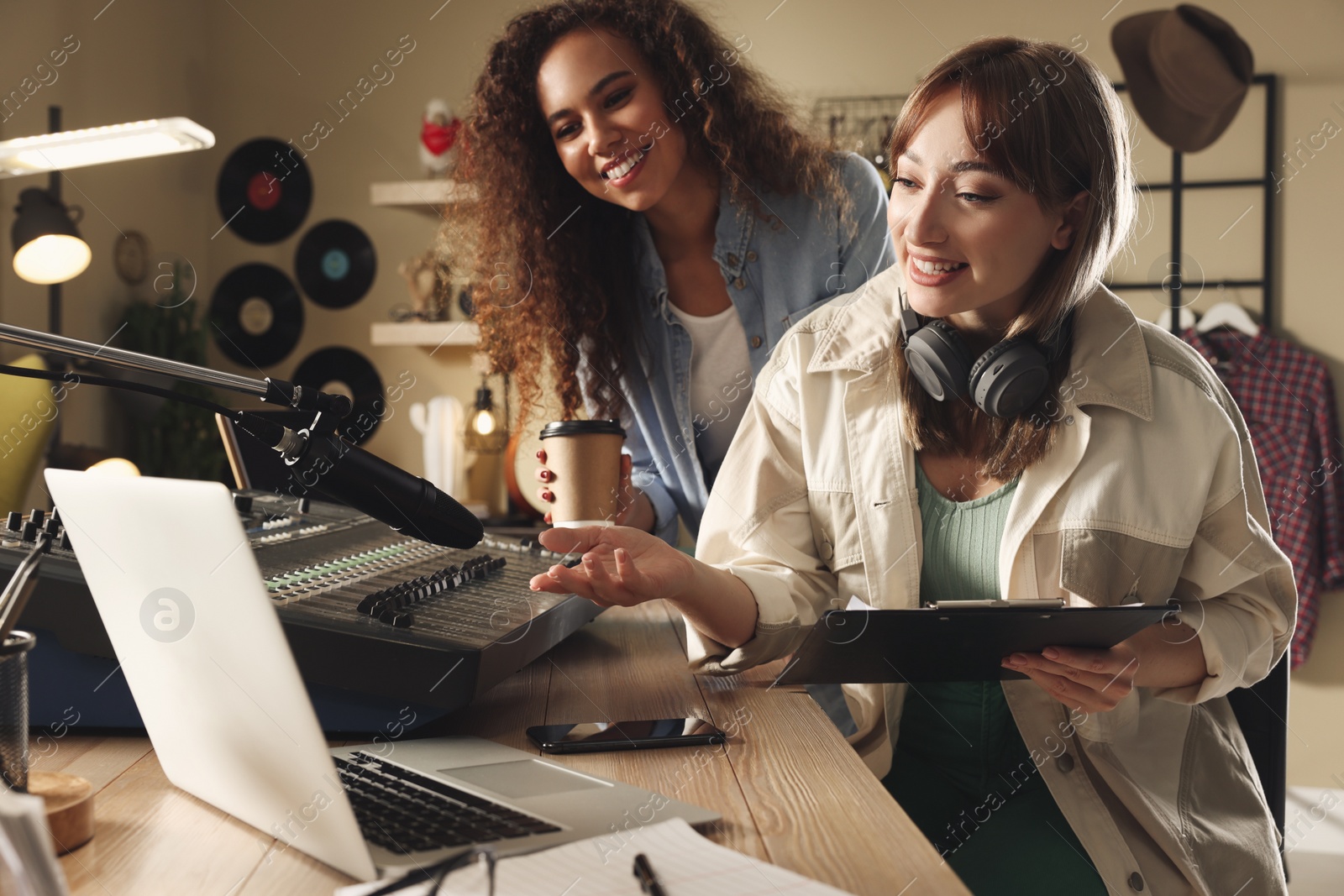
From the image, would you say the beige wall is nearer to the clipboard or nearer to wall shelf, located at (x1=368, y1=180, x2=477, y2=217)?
wall shelf, located at (x1=368, y1=180, x2=477, y2=217)

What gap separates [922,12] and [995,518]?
9.70ft

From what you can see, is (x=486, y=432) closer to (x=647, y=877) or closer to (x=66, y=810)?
(x=66, y=810)

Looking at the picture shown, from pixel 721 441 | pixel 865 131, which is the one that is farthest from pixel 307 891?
pixel 865 131

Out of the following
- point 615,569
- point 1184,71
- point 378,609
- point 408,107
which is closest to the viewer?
point 378,609

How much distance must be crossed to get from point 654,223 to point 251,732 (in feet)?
4.47

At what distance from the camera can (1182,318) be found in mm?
3541

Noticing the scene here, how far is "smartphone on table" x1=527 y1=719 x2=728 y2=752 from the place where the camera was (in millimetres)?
896

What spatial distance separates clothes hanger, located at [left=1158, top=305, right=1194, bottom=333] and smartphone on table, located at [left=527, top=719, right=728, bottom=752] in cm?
312

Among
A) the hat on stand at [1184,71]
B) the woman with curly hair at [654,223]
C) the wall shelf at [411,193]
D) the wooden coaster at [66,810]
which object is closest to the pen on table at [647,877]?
the wooden coaster at [66,810]

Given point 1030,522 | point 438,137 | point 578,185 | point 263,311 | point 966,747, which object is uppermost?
point 438,137

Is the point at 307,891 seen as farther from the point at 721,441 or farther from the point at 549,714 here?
the point at 721,441

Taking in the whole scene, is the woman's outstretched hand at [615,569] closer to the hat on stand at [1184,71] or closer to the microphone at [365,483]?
the microphone at [365,483]

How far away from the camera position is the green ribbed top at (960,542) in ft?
4.19

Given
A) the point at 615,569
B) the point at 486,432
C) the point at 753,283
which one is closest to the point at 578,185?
the point at 753,283
